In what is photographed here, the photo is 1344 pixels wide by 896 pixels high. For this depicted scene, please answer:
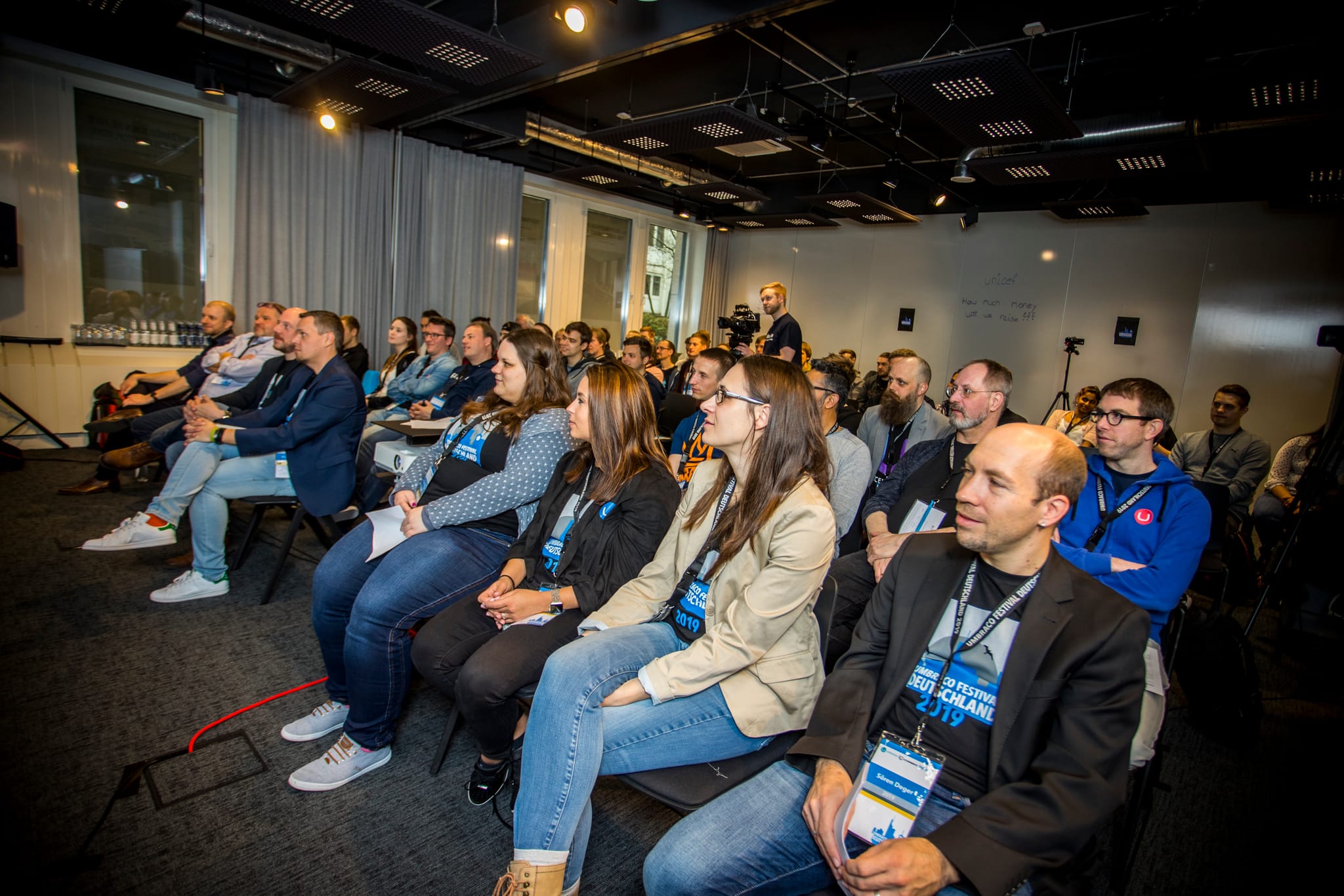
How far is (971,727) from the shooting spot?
1.30 m

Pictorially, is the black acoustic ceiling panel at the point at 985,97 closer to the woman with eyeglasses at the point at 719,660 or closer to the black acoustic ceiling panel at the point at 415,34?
the black acoustic ceiling panel at the point at 415,34

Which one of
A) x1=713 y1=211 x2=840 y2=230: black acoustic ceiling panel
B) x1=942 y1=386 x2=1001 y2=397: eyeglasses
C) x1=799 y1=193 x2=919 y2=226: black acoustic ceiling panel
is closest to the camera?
x1=942 y1=386 x2=1001 y2=397: eyeglasses

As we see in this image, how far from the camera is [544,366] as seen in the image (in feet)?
8.29

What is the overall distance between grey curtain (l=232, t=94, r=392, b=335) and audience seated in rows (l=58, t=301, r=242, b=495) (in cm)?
117

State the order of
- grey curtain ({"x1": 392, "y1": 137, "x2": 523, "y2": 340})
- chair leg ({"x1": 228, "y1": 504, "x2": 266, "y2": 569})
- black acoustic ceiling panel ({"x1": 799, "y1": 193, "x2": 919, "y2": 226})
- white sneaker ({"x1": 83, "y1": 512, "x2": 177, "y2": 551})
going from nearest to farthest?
chair leg ({"x1": 228, "y1": 504, "x2": 266, "y2": 569}) → white sneaker ({"x1": 83, "y1": 512, "x2": 177, "y2": 551}) → black acoustic ceiling panel ({"x1": 799, "y1": 193, "x2": 919, "y2": 226}) → grey curtain ({"x1": 392, "y1": 137, "x2": 523, "y2": 340})

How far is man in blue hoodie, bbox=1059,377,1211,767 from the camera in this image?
6.37ft

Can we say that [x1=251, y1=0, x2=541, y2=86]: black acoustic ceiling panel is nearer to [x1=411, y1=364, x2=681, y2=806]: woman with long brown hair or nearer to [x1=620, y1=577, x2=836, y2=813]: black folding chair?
[x1=411, y1=364, x2=681, y2=806]: woman with long brown hair

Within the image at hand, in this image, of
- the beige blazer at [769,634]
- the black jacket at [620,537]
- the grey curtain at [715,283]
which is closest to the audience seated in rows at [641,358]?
the black jacket at [620,537]

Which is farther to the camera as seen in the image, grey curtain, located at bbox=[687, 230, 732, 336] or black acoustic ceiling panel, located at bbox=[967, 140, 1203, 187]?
grey curtain, located at bbox=[687, 230, 732, 336]

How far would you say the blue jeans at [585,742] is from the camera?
1.42 metres

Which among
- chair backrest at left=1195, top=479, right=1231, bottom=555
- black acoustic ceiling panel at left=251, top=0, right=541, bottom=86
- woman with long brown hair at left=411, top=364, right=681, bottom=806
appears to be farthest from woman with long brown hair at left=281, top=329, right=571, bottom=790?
chair backrest at left=1195, top=479, right=1231, bottom=555

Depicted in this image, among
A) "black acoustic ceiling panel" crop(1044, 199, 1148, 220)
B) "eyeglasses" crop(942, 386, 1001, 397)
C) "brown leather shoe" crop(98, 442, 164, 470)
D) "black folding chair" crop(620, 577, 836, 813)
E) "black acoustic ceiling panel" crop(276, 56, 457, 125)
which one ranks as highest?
"black acoustic ceiling panel" crop(1044, 199, 1148, 220)

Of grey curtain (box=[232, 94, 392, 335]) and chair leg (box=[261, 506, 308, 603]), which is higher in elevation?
grey curtain (box=[232, 94, 392, 335])

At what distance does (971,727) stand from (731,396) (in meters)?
0.91
